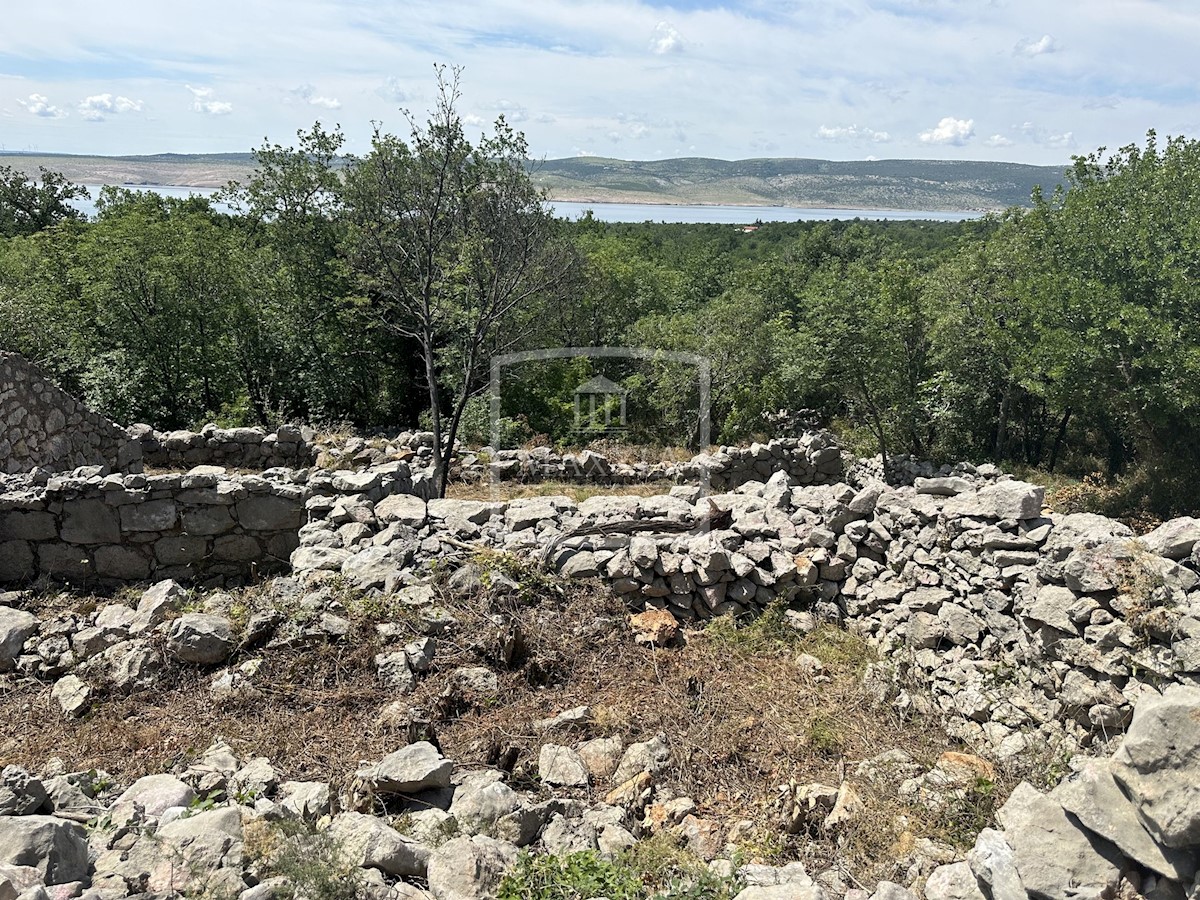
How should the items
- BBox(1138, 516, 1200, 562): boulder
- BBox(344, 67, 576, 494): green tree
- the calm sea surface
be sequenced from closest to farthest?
BBox(1138, 516, 1200, 562): boulder, BBox(344, 67, 576, 494): green tree, the calm sea surface

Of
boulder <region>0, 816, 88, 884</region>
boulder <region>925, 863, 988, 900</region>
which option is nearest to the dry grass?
boulder <region>925, 863, 988, 900</region>

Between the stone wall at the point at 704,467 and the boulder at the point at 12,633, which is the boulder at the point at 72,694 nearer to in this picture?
the boulder at the point at 12,633

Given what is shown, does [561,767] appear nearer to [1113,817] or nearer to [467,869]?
[467,869]

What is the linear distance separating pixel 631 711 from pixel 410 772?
1725 mm

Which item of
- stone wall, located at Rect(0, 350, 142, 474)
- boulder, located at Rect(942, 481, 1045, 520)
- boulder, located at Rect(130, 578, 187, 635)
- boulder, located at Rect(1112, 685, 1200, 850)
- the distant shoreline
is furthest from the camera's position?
the distant shoreline

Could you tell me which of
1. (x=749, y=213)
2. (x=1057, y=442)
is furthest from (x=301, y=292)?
(x=749, y=213)

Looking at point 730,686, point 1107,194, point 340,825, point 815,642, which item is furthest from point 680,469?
point 340,825

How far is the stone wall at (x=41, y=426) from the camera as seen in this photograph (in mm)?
8477

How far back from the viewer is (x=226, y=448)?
472 inches

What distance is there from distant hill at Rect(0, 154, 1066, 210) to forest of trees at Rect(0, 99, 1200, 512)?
181ft

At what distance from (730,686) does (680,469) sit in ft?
24.8

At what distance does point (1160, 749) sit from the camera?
2.70 m

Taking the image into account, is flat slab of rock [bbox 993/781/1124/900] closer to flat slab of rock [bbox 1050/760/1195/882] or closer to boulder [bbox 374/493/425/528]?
flat slab of rock [bbox 1050/760/1195/882]

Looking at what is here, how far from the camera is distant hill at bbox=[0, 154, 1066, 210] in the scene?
263 feet
